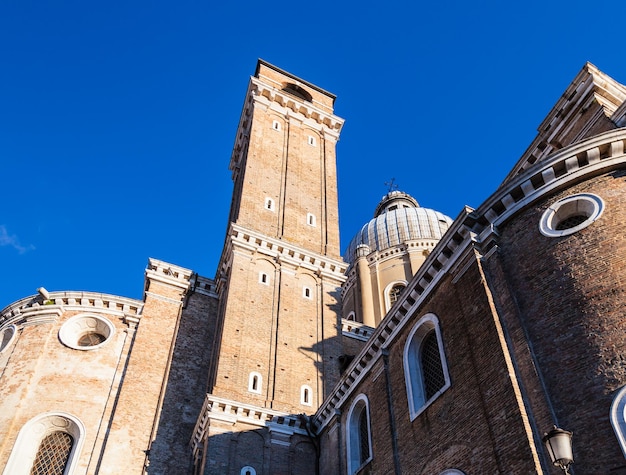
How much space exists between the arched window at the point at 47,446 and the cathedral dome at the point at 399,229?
88.3 feet

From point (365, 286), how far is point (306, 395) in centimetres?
1786

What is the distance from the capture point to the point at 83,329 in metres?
23.9

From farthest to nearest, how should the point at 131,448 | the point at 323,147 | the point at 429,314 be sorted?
the point at 323,147
the point at 131,448
the point at 429,314

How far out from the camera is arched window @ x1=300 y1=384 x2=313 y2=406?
859 inches

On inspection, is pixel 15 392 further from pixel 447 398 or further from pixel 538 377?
pixel 538 377

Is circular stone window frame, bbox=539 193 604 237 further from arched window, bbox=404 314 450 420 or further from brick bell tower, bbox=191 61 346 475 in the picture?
brick bell tower, bbox=191 61 346 475

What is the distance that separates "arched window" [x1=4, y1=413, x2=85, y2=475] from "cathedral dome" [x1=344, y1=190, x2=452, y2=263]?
88.3 ft

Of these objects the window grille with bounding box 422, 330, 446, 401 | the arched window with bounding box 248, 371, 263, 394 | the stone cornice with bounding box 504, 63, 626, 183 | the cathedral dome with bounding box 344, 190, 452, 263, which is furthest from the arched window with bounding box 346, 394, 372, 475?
the cathedral dome with bounding box 344, 190, 452, 263

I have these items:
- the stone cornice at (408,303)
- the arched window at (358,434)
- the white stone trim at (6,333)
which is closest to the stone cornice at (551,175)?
the stone cornice at (408,303)

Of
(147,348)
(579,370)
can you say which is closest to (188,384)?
(147,348)

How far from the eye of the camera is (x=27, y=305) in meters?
24.0

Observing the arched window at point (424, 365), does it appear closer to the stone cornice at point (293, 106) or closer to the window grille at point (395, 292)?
the stone cornice at point (293, 106)

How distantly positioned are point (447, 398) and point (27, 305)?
708 inches

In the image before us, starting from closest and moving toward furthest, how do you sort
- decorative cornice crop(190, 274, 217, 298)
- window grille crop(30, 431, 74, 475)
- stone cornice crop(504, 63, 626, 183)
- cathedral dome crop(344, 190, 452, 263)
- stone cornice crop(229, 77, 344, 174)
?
stone cornice crop(504, 63, 626, 183) < window grille crop(30, 431, 74, 475) < decorative cornice crop(190, 274, 217, 298) < stone cornice crop(229, 77, 344, 174) < cathedral dome crop(344, 190, 452, 263)
